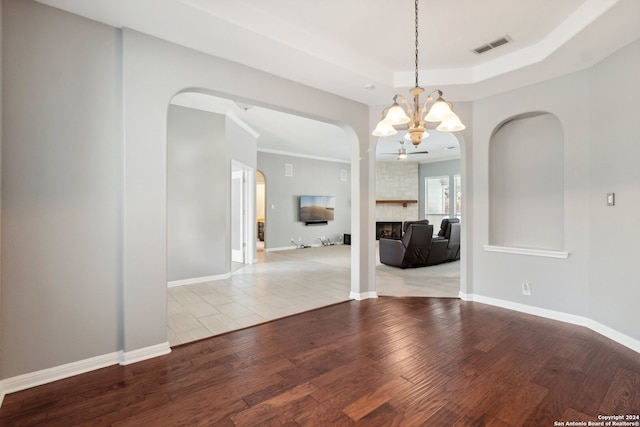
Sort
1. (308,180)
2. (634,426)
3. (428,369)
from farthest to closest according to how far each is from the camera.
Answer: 1. (308,180)
2. (428,369)
3. (634,426)

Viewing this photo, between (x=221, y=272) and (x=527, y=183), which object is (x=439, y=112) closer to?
(x=527, y=183)

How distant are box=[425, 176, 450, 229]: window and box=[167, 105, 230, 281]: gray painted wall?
765cm

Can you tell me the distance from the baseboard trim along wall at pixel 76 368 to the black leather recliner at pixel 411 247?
4.68 metres

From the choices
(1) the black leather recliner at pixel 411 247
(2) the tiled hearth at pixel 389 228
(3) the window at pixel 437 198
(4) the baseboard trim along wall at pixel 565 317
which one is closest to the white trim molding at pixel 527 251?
(4) the baseboard trim along wall at pixel 565 317

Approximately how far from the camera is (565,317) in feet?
11.0

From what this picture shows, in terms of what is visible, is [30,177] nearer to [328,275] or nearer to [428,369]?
[428,369]

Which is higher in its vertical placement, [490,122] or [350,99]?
[350,99]

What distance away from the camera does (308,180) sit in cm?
995

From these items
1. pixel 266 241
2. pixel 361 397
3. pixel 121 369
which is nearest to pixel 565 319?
pixel 361 397

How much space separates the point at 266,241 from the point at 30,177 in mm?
7030

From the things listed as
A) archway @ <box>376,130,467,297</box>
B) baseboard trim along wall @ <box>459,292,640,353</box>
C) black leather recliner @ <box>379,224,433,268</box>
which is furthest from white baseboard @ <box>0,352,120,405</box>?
black leather recliner @ <box>379,224,433,268</box>

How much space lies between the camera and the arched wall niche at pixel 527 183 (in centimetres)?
359

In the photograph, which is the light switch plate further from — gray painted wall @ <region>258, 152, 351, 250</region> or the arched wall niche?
gray painted wall @ <region>258, 152, 351, 250</region>

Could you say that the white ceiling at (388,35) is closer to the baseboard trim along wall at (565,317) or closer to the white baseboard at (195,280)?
the baseboard trim along wall at (565,317)
